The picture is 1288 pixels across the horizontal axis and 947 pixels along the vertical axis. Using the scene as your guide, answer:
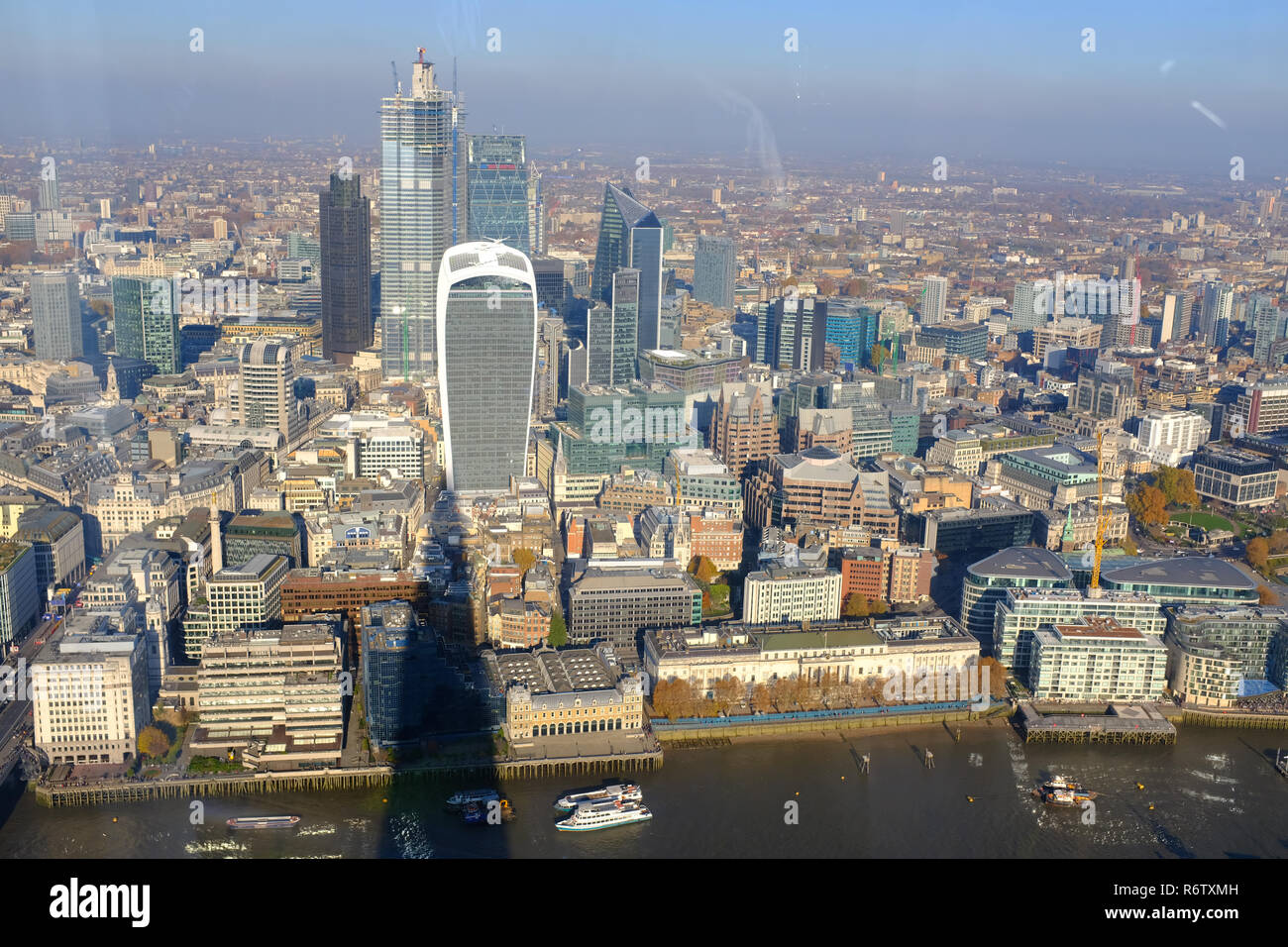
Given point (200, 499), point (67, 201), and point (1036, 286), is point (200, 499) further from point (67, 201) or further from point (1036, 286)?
point (1036, 286)

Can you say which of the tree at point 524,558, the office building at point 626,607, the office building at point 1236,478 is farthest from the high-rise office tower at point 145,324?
the office building at point 1236,478

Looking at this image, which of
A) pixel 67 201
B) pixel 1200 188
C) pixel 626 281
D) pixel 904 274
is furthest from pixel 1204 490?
pixel 67 201

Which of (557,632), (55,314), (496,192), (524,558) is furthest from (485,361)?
(55,314)

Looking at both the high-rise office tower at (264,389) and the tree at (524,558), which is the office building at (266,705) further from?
the high-rise office tower at (264,389)

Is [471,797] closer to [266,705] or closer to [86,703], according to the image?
[266,705]

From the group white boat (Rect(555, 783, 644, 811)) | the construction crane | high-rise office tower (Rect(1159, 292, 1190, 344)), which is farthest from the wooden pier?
high-rise office tower (Rect(1159, 292, 1190, 344))
